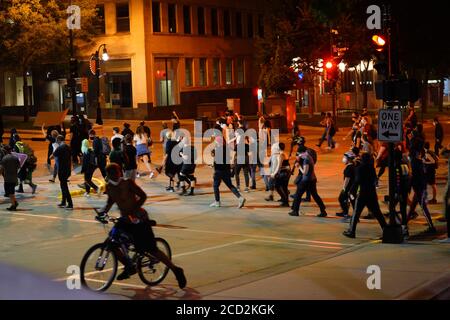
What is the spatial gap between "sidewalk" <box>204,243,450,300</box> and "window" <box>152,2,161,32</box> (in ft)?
139

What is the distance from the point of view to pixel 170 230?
15172mm

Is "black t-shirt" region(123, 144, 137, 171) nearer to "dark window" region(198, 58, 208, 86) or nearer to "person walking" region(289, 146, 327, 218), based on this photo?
"person walking" region(289, 146, 327, 218)

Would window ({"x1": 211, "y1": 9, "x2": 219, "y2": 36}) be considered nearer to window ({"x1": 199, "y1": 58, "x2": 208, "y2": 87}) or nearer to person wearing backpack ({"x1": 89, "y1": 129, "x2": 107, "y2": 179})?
window ({"x1": 199, "y1": 58, "x2": 208, "y2": 87})

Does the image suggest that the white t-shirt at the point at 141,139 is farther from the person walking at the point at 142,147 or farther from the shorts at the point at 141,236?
the shorts at the point at 141,236

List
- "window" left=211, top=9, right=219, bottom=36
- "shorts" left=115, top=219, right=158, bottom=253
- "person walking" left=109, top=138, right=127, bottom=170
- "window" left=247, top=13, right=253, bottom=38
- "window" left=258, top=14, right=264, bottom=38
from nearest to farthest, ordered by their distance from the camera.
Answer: "shorts" left=115, top=219, right=158, bottom=253 → "person walking" left=109, top=138, right=127, bottom=170 → "window" left=211, top=9, right=219, bottom=36 → "window" left=247, top=13, right=253, bottom=38 → "window" left=258, top=14, right=264, bottom=38

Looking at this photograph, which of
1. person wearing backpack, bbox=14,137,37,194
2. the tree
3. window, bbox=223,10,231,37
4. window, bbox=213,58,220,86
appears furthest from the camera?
window, bbox=223,10,231,37

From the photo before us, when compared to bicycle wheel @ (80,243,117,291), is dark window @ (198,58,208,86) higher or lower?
higher

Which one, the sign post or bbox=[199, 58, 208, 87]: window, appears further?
bbox=[199, 58, 208, 87]: window

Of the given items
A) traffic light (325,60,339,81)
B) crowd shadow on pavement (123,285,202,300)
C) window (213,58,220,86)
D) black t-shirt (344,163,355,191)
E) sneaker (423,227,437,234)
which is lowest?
sneaker (423,227,437,234)

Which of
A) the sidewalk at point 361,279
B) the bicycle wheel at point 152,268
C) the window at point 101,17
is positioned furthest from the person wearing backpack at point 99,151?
the window at point 101,17

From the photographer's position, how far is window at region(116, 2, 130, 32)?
52625mm

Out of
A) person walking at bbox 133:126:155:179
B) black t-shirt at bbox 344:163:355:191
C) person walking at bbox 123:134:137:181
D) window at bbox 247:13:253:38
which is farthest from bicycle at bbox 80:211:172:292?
window at bbox 247:13:253:38

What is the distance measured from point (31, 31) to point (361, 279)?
3855cm

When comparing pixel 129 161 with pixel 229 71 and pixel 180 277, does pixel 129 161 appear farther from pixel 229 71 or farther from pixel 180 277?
pixel 229 71
